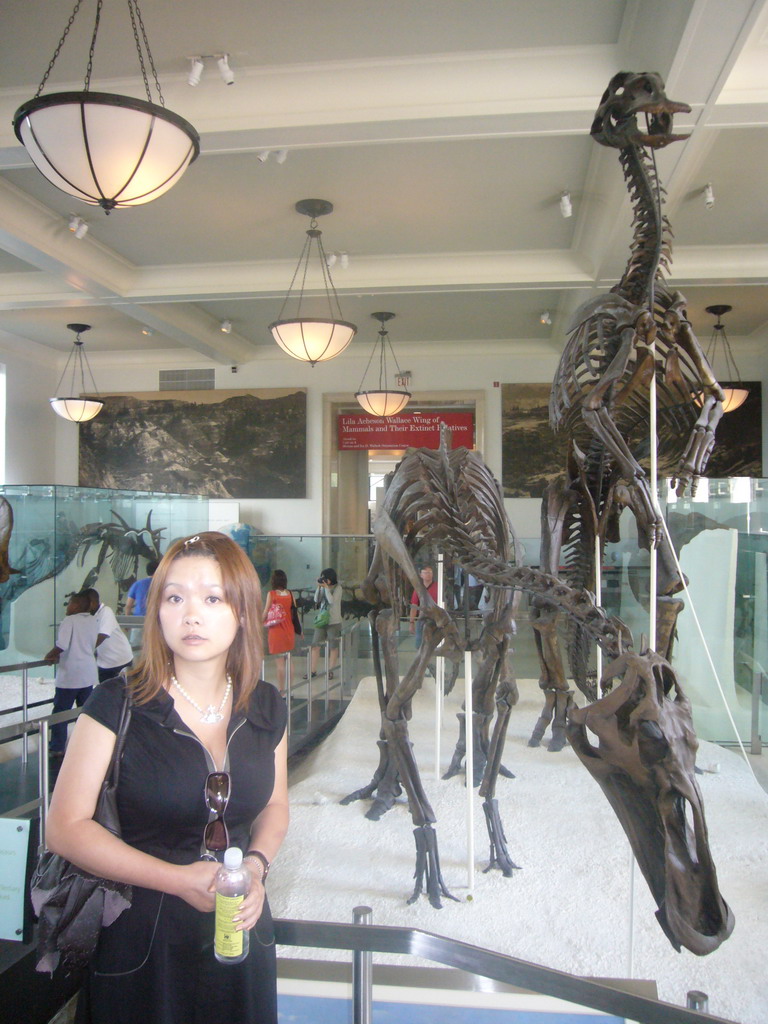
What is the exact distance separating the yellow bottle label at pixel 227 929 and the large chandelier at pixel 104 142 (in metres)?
3.20

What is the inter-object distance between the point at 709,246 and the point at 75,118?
6.27m

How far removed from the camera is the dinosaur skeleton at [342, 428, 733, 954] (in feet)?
5.31

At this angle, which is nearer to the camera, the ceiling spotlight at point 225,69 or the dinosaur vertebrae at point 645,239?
the dinosaur vertebrae at point 645,239

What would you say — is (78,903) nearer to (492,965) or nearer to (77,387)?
(492,965)

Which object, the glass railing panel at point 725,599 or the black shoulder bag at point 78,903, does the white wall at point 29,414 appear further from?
the black shoulder bag at point 78,903

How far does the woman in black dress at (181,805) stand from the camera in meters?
1.34

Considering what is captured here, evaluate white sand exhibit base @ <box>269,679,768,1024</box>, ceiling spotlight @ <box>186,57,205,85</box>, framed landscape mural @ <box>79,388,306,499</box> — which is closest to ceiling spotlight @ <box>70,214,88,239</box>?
ceiling spotlight @ <box>186,57,205,85</box>

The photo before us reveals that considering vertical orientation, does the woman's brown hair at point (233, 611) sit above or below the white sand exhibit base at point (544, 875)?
above

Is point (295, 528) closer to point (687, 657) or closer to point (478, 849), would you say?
point (687, 657)

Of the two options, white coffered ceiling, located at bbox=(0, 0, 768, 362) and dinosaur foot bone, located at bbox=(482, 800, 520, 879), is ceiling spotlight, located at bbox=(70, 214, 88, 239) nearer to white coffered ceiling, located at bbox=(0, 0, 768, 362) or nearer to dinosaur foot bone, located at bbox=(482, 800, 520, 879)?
white coffered ceiling, located at bbox=(0, 0, 768, 362)

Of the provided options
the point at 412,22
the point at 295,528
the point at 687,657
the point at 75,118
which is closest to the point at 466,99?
the point at 412,22

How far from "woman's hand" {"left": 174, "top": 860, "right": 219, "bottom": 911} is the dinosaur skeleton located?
951 mm

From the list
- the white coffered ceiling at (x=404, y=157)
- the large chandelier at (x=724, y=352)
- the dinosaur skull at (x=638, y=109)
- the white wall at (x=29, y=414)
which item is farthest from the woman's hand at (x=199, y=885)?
the white wall at (x=29, y=414)

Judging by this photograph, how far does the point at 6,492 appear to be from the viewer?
7.57 metres
